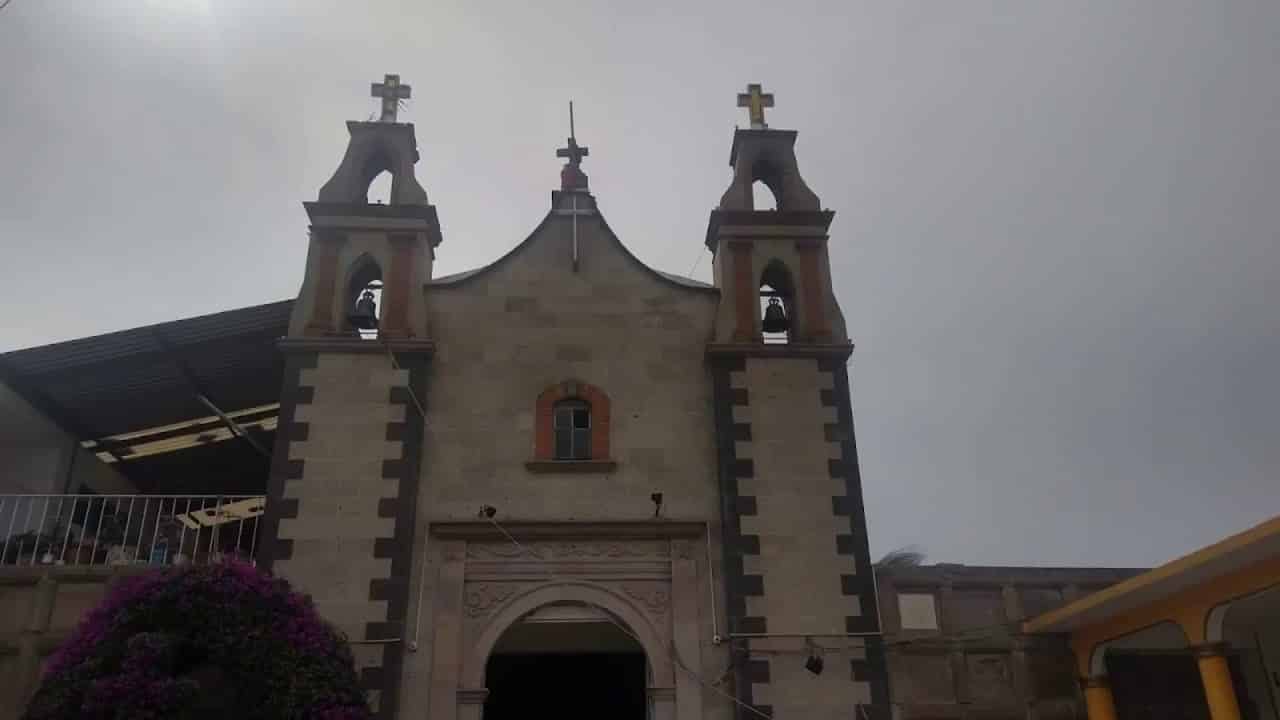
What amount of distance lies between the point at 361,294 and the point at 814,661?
776 cm

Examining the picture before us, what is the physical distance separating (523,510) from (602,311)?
3026 mm

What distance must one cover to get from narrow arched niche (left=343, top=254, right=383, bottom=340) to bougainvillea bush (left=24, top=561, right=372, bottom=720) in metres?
4.10

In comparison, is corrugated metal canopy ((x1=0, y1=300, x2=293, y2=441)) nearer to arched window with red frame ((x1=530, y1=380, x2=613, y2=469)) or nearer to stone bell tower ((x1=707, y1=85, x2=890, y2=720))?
arched window with red frame ((x1=530, y1=380, x2=613, y2=469))

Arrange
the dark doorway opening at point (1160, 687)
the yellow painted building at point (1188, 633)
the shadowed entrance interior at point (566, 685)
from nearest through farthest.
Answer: the yellow painted building at point (1188, 633) < the dark doorway opening at point (1160, 687) < the shadowed entrance interior at point (566, 685)

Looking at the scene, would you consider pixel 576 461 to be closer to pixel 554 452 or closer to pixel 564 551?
pixel 554 452

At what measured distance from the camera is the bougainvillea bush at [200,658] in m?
10.4

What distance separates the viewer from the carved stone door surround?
40.7 feet

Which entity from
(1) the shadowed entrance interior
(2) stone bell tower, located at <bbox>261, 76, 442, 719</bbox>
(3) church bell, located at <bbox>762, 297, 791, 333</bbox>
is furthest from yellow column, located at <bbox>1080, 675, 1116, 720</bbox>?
(2) stone bell tower, located at <bbox>261, 76, 442, 719</bbox>

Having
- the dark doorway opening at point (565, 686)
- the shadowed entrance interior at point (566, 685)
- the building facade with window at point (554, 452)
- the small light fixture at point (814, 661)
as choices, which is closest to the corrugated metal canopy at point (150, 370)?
the building facade with window at point (554, 452)

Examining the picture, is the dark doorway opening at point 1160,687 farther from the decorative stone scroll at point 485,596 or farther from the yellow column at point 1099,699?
the decorative stone scroll at point 485,596

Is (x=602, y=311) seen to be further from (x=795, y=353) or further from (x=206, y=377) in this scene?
(x=206, y=377)

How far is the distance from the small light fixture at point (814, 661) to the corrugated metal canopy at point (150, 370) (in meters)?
9.09

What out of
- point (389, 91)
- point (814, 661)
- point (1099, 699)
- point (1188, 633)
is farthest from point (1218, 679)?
point (389, 91)

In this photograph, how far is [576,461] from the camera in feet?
44.1
